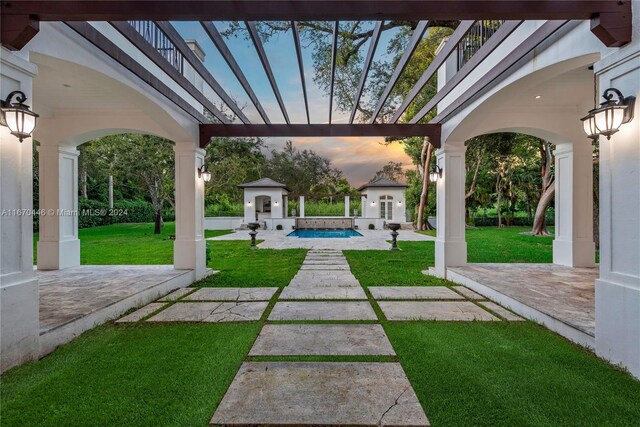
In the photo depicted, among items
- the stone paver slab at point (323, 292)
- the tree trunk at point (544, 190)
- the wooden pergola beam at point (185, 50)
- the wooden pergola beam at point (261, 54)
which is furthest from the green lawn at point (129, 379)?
the tree trunk at point (544, 190)

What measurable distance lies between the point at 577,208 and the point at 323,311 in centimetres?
601

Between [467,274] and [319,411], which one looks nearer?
[319,411]

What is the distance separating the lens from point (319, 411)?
2061mm

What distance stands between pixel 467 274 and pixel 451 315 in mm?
1849

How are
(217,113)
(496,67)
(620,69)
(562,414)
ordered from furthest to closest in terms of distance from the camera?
(217,113) → (496,67) → (620,69) → (562,414)

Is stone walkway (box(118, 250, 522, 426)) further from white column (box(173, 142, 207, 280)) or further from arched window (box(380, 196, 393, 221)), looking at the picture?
arched window (box(380, 196, 393, 221))

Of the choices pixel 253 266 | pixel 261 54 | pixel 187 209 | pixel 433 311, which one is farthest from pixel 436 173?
pixel 187 209

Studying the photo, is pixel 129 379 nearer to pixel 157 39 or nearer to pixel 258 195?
pixel 157 39

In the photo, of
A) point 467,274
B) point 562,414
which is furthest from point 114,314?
point 467,274

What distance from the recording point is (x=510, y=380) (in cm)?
244

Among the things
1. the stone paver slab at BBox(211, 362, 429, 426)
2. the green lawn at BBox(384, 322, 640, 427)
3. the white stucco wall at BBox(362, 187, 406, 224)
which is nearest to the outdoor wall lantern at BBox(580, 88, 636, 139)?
the green lawn at BBox(384, 322, 640, 427)

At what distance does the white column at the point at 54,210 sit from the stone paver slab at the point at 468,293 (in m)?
7.72

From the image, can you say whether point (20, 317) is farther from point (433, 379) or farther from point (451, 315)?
point (451, 315)

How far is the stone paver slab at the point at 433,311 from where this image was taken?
3.86 m
